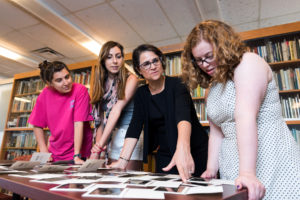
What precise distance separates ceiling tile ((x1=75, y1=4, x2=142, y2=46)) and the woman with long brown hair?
1899mm

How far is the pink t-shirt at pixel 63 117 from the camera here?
152cm

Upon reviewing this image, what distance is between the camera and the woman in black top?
109 centimetres

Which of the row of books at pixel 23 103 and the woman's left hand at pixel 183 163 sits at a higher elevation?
the row of books at pixel 23 103

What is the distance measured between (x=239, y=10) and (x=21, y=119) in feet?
13.4

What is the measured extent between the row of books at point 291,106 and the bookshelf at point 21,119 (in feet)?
11.2

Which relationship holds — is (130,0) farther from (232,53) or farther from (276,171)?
(276,171)

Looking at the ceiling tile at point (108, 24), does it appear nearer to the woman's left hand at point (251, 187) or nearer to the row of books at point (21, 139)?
the row of books at point (21, 139)

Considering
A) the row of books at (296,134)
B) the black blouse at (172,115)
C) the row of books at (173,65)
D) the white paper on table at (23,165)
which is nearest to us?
the white paper on table at (23,165)

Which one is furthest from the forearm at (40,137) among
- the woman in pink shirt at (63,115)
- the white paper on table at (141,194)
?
the white paper on table at (141,194)

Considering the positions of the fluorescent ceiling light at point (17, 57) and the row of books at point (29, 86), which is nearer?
the row of books at point (29, 86)

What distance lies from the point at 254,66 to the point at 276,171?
1.21ft

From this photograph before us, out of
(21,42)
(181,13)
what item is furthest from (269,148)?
(21,42)

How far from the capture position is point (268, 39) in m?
2.35

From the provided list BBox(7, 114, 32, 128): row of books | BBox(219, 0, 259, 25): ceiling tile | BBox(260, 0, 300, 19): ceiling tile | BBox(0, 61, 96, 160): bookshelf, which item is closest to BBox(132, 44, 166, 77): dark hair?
BBox(219, 0, 259, 25): ceiling tile
